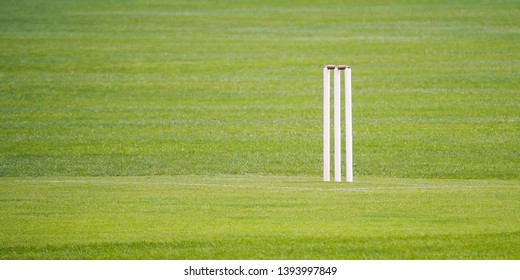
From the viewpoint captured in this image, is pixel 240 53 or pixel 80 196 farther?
pixel 240 53

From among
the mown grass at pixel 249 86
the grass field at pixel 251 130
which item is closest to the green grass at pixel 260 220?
the grass field at pixel 251 130

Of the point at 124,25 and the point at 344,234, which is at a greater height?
the point at 124,25

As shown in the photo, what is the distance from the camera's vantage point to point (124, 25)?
103 feet

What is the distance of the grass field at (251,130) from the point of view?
984 centimetres

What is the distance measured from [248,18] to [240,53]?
4510 millimetres

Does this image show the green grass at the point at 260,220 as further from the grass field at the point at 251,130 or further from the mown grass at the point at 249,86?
the mown grass at the point at 249,86

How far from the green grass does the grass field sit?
0.10ft

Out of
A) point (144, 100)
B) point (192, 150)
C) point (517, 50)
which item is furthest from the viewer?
point (517, 50)

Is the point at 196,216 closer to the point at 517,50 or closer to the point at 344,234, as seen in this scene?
the point at 344,234

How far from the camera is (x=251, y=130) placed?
21.2 m

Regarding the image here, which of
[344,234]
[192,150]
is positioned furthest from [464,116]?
[344,234]

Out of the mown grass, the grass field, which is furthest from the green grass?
the mown grass

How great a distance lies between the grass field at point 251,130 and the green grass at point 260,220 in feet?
0.10

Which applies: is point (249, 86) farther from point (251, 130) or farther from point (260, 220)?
point (260, 220)
